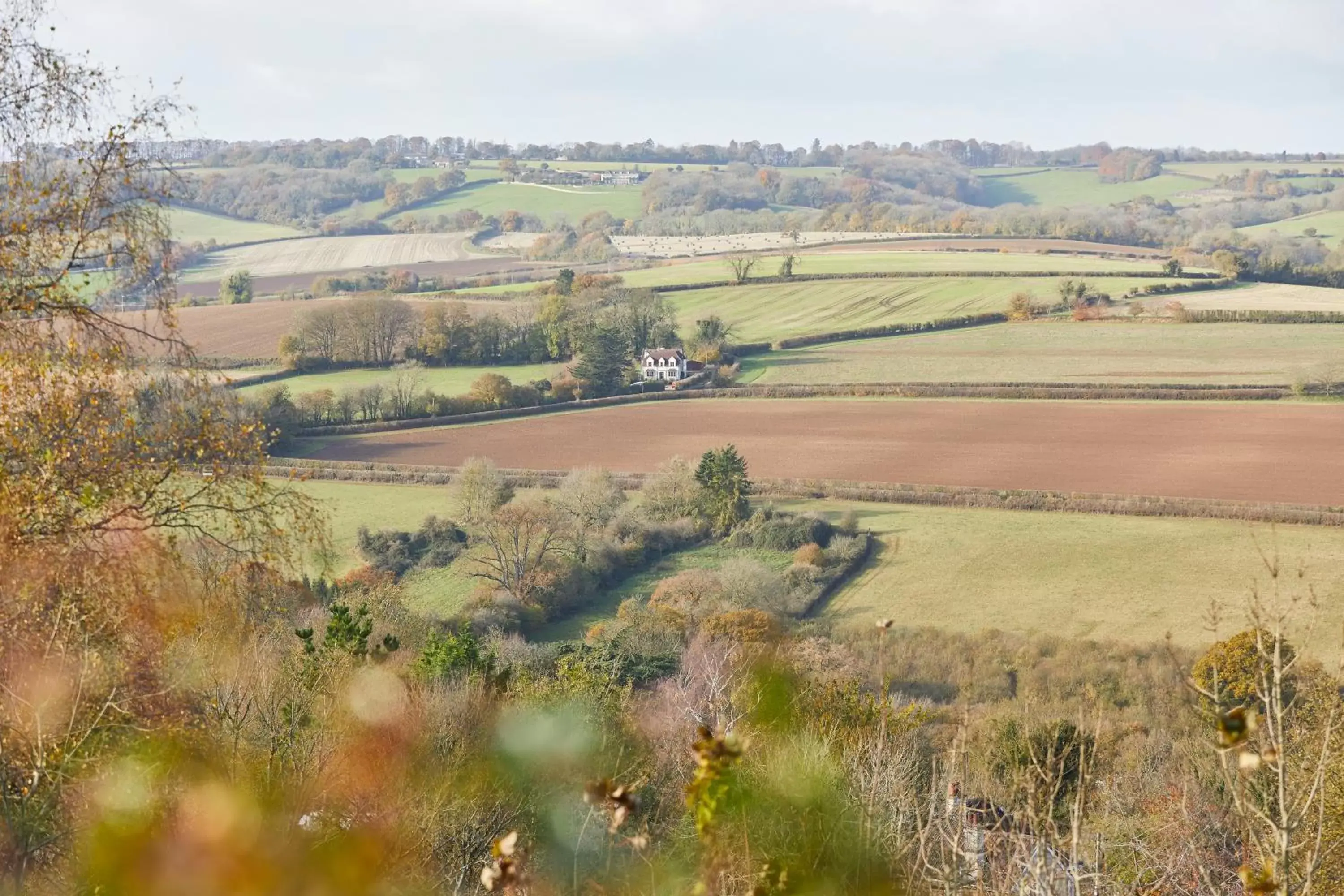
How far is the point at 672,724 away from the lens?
14.9m

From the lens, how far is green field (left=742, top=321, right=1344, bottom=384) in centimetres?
5362

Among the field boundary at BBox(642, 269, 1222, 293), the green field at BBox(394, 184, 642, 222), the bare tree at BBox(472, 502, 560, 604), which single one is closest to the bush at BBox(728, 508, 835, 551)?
the bare tree at BBox(472, 502, 560, 604)

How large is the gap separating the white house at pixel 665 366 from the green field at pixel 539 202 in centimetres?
6407

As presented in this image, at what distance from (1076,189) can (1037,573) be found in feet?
435

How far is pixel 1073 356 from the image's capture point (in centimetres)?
5841

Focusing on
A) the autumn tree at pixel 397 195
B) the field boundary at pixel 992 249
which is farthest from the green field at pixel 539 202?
the field boundary at pixel 992 249

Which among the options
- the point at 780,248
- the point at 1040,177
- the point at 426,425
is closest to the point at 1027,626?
the point at 426,425

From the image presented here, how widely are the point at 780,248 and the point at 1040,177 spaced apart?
77.6 m

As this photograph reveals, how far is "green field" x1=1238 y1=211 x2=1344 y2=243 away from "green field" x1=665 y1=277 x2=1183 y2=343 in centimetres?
4005

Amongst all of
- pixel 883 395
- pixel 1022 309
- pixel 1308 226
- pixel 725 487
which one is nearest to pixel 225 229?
pixel 1022 309

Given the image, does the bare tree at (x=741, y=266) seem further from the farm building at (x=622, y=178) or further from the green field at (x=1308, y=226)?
the farm building at (x=622, y=178)

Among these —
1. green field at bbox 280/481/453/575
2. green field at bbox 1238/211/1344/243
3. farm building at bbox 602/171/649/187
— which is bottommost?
green field at bbox 280/481/453/575

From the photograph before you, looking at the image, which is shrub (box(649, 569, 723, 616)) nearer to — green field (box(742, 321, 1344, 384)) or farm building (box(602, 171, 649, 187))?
green field (box(742, 321, 1344, 384))

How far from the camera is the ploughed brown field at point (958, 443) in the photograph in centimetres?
3903
